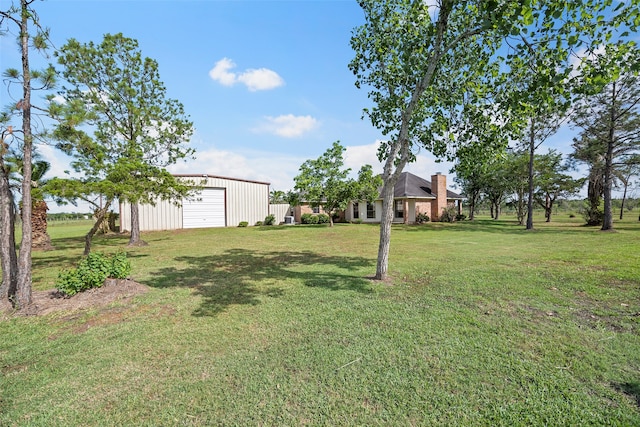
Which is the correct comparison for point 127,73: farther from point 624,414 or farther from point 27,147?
point 624,414

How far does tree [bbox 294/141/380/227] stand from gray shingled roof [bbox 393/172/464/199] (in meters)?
3.36

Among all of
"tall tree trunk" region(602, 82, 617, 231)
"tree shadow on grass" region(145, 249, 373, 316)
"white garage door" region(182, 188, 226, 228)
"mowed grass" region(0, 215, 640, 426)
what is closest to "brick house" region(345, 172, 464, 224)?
"tall tree trunk" region(602, 82, 617, 231)

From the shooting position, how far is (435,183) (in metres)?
26.5

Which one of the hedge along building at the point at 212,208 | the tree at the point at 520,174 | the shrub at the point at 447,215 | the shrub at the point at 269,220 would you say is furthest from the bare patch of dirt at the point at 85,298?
the tree at the point at 520,174

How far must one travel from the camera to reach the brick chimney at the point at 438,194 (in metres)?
26.2

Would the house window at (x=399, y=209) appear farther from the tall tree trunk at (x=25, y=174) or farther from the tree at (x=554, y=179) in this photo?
the tall tree trunk at (x=25, y=174)

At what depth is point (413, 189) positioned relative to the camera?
2564cm

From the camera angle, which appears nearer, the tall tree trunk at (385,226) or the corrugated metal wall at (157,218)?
the tall tree trunk at (385,226)

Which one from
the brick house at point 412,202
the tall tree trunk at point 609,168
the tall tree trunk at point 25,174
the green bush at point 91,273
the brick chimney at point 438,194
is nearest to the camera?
the tall tree trunk at point 25,174

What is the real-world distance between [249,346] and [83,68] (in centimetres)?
1399

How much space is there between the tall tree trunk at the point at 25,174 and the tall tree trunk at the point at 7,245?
0.87 feet

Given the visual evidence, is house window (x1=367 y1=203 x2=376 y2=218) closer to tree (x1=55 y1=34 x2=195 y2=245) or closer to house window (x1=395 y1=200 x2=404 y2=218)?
house window (x1=395 y1=200 x2=404 y2=218)

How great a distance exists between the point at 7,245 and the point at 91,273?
124cm

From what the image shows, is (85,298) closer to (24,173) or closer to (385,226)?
(24,173)
